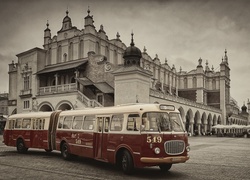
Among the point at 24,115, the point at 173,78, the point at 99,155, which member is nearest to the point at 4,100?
the point at 173,78

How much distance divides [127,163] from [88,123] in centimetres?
360

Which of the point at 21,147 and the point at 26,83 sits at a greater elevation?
the point at 26,83

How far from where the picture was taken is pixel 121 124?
1200 cm

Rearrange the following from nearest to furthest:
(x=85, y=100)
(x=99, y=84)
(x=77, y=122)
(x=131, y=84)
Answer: (x=77, y=122), (x=131, y=84), (x=85, y=100), (x=99, y=84)

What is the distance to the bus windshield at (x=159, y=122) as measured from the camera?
11016 mm

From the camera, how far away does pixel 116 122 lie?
40.4 ft

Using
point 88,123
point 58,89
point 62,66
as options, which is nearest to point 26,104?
point 62,66

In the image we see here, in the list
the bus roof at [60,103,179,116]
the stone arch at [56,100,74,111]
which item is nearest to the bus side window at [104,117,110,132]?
the bus roof at [60,103,179,116]

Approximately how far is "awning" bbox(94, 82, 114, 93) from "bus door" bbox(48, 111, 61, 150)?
1694cm

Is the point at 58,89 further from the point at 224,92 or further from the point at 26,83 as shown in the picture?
the point at 224,92

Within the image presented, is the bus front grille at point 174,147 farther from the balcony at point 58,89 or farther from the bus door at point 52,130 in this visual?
the balcony at point 58,89

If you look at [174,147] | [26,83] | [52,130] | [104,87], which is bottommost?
[174,147]

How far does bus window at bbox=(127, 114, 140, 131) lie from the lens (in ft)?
37.0

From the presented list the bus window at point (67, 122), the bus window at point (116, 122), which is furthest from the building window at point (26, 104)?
the bus window at point (116, 122)
